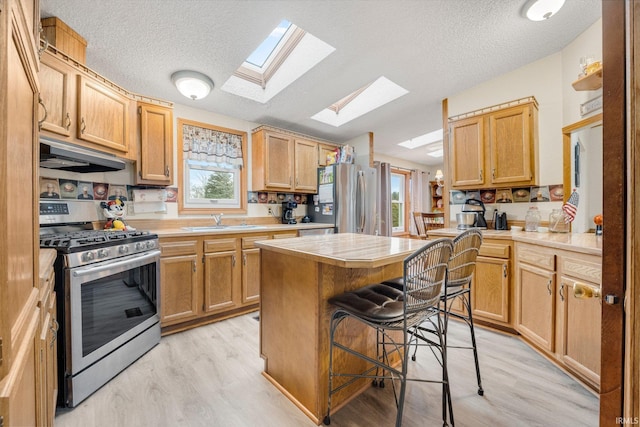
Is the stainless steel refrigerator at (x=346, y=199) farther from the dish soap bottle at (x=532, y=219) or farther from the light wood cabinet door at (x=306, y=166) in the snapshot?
the dish soap bottle at (x=532, y=219)

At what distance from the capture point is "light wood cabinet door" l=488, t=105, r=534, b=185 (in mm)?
2559

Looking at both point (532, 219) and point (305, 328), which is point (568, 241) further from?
point (305, 328)

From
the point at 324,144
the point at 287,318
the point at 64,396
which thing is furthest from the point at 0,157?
the point at 324,144

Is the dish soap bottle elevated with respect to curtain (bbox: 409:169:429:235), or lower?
lower

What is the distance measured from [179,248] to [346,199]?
2271mm

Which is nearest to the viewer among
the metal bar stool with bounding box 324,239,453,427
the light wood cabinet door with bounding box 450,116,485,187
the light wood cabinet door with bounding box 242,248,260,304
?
the metal bar stool with bounding box 324,239,453,427

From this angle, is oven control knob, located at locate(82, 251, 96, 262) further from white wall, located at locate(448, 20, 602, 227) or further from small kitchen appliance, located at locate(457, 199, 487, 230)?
white wall, located at locate(448, 20, 602, 227)

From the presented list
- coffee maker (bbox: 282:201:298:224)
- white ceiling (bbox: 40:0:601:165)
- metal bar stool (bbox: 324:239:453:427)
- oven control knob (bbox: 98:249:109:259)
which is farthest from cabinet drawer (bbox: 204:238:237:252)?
metal bar stool (bbox: 324:239:453:427)

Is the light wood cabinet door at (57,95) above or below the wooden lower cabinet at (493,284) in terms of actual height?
above

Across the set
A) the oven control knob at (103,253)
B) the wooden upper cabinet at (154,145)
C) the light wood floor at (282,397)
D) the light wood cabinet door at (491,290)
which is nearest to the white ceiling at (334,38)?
the wooden upper cabinet at (154,145)

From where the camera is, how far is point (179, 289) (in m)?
2.50

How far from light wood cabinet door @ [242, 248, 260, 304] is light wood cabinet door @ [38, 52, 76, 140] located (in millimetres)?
1786

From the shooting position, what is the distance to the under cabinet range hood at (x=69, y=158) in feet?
5.33

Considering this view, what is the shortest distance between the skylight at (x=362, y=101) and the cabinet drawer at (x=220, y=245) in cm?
208
